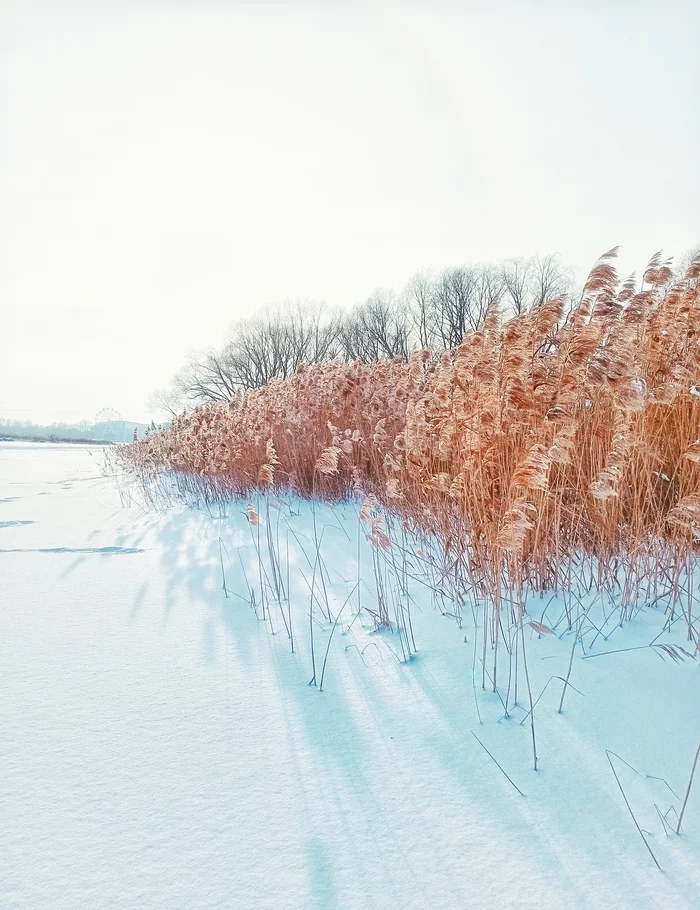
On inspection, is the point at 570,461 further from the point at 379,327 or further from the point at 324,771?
the point at 379,327

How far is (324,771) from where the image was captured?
1.09 m

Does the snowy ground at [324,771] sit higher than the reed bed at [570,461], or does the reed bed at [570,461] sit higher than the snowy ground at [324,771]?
the reed bed at [570,461]

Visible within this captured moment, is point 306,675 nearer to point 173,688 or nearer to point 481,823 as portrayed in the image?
point 173,688

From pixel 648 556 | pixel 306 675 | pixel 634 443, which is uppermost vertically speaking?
pixel 634 443

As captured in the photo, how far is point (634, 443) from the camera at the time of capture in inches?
66.2

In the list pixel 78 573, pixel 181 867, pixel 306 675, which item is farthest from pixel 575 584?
pixel 78 573

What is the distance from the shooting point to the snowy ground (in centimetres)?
81

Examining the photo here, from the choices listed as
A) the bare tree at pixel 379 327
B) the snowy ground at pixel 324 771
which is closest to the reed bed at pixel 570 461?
the snowy ground at pixel 324 771

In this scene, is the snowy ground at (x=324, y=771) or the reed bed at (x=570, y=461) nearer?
the snowy ground at (x=324, y=771)

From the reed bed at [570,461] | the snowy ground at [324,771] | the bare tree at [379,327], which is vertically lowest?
the snowy ground at [324,771]

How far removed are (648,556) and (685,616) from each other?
0.22 m

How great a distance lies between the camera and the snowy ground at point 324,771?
32.0 inches

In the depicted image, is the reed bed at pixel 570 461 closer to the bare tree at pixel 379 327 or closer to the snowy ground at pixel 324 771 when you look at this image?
the snowy ground at pixel 324 771

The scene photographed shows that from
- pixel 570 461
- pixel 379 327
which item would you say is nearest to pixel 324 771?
pixel 570 461
